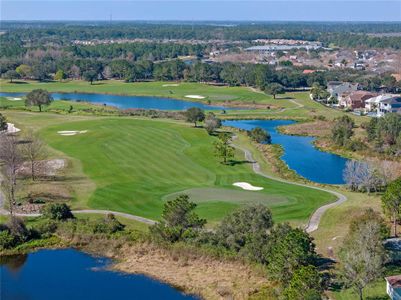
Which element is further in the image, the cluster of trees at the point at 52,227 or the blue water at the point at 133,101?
the blue water at the point at 133,101

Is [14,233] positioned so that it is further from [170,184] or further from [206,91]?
[206,91]

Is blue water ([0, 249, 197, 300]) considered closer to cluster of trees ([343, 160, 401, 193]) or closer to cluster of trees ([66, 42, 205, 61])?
Answer: cluster of trees ([343, 160, 401, 193])

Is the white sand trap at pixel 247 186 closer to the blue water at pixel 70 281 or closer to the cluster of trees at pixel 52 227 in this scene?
the cluster of trees at pixel 52 227

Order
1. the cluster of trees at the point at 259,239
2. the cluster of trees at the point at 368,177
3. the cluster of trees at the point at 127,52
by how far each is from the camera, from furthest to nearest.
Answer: the cluster of trees at the point at 127,52
the cluster of trees at the point at 368,177
the cluster of trees at the point at 259,239

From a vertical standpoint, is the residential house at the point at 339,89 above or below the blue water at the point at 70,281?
above

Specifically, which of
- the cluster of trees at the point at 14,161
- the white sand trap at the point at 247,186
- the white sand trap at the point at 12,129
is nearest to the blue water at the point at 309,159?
the white sand trap at the point at 247,186

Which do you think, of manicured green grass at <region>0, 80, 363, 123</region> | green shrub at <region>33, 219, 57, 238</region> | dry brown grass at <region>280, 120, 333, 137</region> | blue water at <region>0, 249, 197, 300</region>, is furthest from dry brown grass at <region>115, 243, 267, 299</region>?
manicured green grass at <region>0, 80, 363, 123</region>
